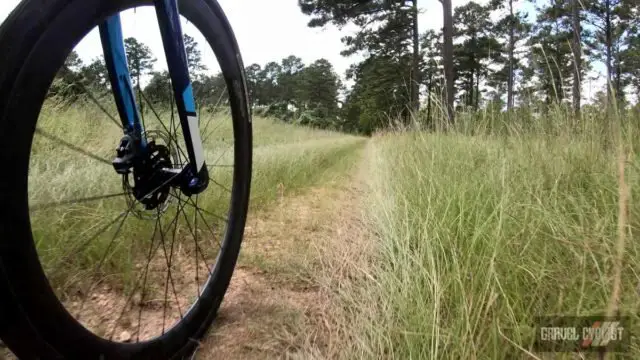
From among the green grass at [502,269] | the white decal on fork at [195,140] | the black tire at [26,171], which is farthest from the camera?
the white decal on fork at [195,140]

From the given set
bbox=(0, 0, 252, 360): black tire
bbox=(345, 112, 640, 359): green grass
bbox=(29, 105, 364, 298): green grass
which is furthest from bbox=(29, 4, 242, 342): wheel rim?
bbox=(345, 112, 640, 359): green grass

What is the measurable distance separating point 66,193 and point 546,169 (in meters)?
2.07

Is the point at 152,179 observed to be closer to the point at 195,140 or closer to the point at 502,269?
the point at 195,140

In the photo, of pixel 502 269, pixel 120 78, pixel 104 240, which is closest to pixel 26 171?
pixel 120 78

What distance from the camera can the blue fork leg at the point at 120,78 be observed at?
92cm

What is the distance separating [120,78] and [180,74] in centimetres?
16

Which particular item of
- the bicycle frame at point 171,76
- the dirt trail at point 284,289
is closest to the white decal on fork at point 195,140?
the bicycle frame at point 171,76

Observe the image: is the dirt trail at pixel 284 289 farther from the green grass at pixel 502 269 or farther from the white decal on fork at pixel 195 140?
the white decal on fork at pixel 195 140

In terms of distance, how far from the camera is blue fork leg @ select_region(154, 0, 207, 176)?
97 cm

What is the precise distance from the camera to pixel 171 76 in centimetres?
103

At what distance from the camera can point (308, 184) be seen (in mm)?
3904

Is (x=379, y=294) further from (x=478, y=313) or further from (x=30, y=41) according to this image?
(x=30, y=41)

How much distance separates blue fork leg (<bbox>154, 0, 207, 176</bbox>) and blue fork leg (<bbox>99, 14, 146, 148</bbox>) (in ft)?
0.38

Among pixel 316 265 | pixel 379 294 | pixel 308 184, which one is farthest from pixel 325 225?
pixel 308 184
